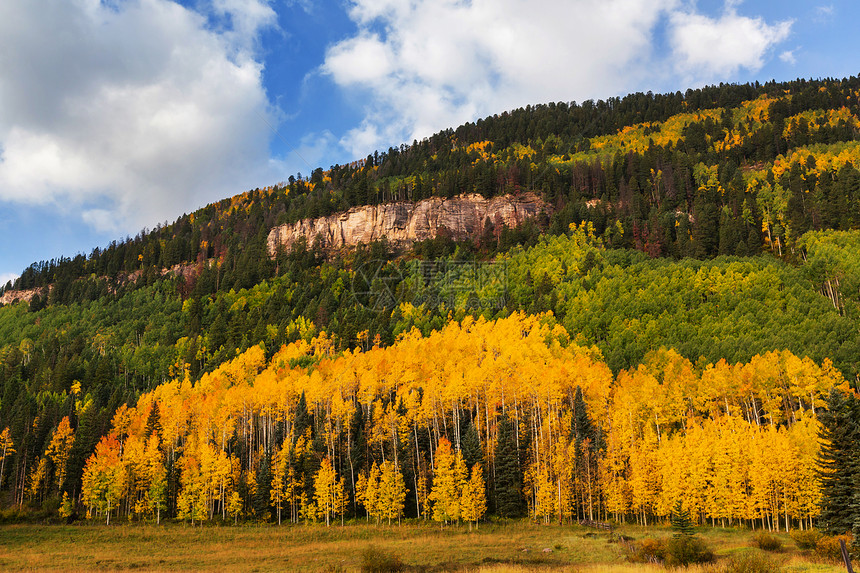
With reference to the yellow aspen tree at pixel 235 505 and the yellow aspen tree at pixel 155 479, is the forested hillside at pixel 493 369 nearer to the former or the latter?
the yellow aspen tree at pixel 155 479

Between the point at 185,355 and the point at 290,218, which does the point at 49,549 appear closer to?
the point at 185,355

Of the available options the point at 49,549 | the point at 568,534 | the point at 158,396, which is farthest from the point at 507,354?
the point at 158,396

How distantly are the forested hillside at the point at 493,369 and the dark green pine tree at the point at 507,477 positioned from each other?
0.35 m

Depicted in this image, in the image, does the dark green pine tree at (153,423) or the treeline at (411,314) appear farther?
the dark green pine tree at (153,423)

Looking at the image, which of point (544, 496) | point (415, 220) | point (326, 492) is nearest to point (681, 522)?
point (544, 496)

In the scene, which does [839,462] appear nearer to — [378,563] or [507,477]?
[507,477]

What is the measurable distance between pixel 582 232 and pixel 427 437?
85.2 meters

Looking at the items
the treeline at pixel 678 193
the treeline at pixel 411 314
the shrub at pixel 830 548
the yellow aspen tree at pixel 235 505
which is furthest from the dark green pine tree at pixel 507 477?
the treeline at pixel 678 193

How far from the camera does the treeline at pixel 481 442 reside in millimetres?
50938

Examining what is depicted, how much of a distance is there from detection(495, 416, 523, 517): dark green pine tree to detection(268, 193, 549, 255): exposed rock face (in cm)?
10158

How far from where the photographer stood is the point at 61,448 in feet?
277

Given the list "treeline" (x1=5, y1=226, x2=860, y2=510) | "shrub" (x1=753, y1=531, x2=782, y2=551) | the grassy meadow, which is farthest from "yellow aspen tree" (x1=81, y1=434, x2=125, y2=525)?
"shrub" (x1=753, y1=531, x2=782, y2=551)

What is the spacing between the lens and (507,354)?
77812 millimetres

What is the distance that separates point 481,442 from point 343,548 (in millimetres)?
26787
